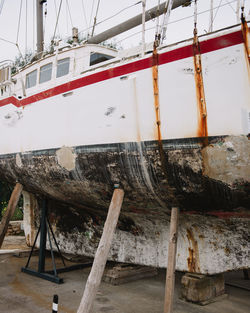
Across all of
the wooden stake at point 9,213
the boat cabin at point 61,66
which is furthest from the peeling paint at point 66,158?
the wooden stake at point 9,213

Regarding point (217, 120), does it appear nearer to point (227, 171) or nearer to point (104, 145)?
point (227, 171)

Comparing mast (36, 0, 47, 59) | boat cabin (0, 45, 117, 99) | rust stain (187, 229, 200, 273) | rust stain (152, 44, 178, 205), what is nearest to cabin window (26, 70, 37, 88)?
boat cabin (0, 45, 117, 99)

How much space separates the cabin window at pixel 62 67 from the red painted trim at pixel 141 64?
60cm

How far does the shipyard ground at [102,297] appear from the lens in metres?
5.20

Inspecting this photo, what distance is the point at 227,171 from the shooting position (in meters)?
A: 4.05

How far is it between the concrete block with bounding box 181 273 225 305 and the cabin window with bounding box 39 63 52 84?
15.3ft

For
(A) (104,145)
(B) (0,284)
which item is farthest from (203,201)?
(B) (0,284)

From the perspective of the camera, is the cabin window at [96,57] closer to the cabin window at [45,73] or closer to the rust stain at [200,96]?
the cabin window at [45,73]

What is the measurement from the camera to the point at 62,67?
6.42m

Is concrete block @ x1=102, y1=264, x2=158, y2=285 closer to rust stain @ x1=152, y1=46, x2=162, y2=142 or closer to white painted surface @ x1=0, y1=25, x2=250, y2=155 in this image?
white painted surface @ x1=0, y1=25, x2=250, y2=155

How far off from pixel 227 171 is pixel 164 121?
1.04 m

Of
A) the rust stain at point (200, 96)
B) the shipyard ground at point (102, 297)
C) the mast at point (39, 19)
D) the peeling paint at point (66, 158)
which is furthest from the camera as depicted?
the mast at point (39, 19)

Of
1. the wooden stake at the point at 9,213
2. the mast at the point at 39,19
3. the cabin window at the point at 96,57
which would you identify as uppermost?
the mast at the point at 39,19

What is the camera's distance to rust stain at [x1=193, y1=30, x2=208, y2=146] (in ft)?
13.3
